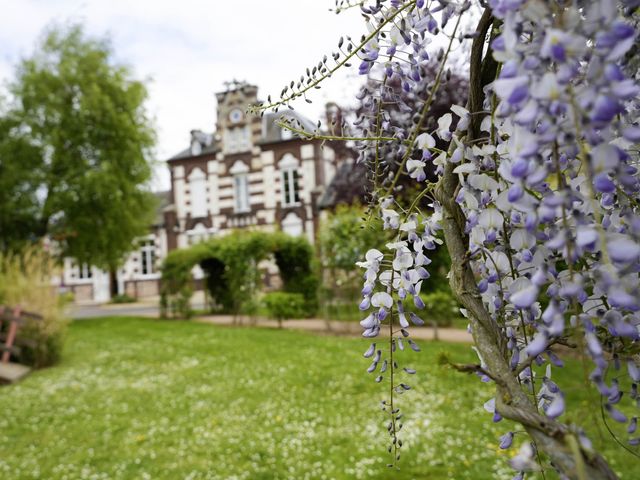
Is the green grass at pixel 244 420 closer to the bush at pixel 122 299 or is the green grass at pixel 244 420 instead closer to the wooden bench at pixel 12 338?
the wooden bench at pixel 12 338

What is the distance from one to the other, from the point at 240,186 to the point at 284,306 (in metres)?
14.2

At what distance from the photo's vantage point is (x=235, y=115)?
25.1m

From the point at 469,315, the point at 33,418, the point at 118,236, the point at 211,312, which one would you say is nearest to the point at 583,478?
the point at 469,315

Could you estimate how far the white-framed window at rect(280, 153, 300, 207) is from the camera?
24406mm

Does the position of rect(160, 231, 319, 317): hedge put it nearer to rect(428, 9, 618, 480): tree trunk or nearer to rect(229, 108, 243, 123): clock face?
rect(229, 108, 243, 123): clock face

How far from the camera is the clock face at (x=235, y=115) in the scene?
82.2 feet

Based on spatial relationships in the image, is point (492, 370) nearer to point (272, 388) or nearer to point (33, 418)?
point (272, 388)

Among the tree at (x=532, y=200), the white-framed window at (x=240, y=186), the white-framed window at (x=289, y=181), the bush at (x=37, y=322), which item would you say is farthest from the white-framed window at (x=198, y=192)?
the tree at (x=532, y=200)

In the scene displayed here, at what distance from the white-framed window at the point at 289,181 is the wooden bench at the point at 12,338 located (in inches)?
650

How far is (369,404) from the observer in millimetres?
5809

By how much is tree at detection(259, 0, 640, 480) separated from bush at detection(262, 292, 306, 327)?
11.2 meters

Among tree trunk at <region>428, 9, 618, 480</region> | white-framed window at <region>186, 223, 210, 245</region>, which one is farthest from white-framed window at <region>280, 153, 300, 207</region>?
tree trunk at <region>428, 9, 618, 480</region>

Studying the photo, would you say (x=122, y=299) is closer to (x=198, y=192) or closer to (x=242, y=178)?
(x=198, y=192)

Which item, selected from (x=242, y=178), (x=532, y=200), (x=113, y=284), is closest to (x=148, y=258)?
(x=113, y=284)
